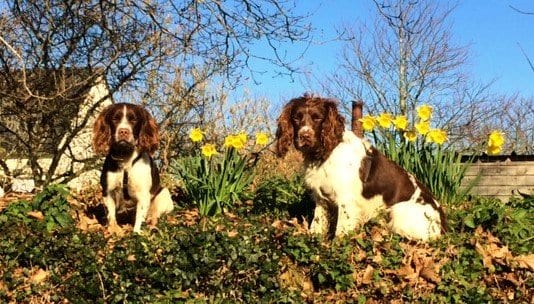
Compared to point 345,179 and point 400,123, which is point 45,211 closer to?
point 345,179

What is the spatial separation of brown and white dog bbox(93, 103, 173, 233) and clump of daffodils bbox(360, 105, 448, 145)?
7.48 ft

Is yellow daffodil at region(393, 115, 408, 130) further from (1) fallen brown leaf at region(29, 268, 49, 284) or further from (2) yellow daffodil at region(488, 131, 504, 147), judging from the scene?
(1) fallen brown leaf at region(29, 268, 49, 284)

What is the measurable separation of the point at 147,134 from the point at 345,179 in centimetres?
184

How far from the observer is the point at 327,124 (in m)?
5.77

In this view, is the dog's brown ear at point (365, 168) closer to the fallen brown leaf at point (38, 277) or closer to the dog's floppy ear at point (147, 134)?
the dog's floppy ear at point (147, 134)

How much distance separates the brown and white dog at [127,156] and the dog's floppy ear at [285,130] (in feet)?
3.75

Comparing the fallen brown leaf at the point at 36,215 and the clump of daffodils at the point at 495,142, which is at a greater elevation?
the clump of daffodils at the point at 495,142

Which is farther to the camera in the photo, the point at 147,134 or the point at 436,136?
the point at 436,136

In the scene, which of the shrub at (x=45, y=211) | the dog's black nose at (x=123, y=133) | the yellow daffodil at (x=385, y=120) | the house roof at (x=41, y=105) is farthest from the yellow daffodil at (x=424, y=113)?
the house roof at (x=41, y=105)

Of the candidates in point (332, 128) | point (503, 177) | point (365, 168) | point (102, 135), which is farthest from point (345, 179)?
point (503, 177)

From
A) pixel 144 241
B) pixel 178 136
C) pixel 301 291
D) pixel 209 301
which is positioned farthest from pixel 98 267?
pixel 178 136

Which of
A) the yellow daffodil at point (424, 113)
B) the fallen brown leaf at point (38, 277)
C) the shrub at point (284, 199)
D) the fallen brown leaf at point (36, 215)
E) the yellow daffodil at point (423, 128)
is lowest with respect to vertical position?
the fallen brown leaf at point (38, 277)

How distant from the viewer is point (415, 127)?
7.10 metres

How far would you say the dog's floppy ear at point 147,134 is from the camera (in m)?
5.98
